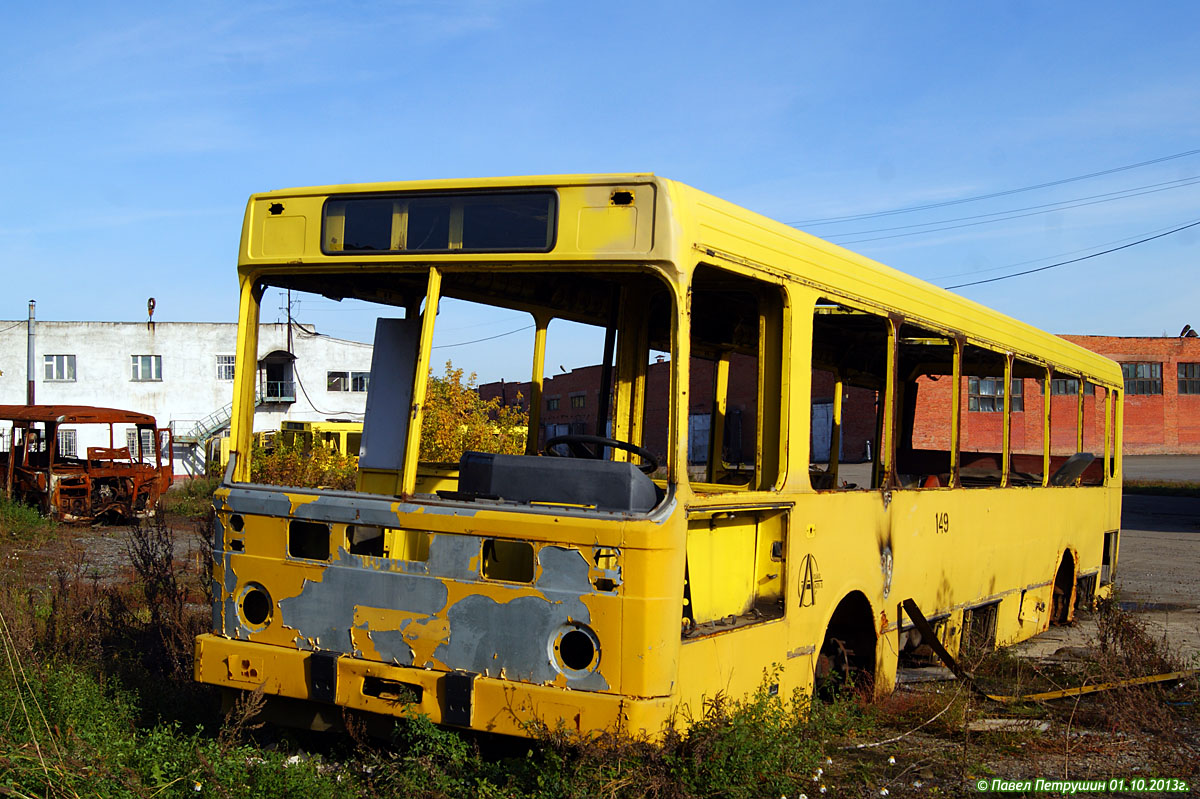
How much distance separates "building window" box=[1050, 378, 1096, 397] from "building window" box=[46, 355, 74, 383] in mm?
48058

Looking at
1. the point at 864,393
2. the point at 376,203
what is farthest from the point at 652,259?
the point at 864,393

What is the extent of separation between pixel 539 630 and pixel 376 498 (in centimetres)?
98

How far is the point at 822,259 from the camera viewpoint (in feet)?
18.3

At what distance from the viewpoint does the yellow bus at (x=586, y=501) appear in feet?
14.3

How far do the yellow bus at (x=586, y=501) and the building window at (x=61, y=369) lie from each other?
48738 millimetres

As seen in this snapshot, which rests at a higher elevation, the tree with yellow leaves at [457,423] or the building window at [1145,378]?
the building window at [1145,378]

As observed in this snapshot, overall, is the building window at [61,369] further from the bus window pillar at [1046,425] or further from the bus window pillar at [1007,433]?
the bus window pillar at [1007,433]

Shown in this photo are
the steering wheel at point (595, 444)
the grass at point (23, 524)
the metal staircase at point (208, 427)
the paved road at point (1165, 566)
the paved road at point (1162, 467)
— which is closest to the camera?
the steering wheel at point (595, 444)

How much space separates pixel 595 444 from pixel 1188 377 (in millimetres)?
48764

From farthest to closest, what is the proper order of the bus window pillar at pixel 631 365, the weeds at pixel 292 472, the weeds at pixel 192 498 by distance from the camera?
the weeds at pixel 192 498
the bus window pillar at pixel 631 365
the weeds at pixel 292 472

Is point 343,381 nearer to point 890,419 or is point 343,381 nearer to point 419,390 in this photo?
point 890,419

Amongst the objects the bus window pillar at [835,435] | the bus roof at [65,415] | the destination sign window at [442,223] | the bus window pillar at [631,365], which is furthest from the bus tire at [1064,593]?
the bus roof at [65,415]

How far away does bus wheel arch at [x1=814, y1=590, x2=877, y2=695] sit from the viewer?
603cm

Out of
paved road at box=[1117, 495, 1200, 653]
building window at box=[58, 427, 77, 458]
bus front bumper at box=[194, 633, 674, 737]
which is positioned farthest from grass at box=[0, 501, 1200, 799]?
building window at box=[58, 427, 77, 458]
